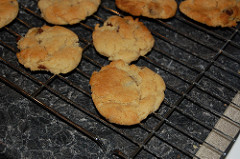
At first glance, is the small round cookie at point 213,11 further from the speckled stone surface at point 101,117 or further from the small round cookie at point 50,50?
the small round cookie at point 50,50

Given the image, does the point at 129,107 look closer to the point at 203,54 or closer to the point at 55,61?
the point at 55,61

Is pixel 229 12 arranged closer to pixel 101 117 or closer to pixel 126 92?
pixel 126 92

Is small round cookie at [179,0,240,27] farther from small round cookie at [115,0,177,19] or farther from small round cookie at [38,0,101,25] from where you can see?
small round cookie at [38,0,101,25]

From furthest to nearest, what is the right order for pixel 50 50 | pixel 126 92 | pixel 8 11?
pixel 8 11 < pixel 50 50 < pixel 126 92

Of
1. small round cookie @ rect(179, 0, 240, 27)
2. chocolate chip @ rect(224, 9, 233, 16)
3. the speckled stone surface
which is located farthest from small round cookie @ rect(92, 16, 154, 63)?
chocolate chip @ rect(224, 9, 233, 16)

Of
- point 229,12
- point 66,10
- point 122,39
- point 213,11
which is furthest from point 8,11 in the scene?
point 229,12

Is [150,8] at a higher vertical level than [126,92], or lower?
higher

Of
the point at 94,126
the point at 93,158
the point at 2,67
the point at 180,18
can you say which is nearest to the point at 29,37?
the point at 2,67

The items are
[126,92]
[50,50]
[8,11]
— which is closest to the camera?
[126,92]
